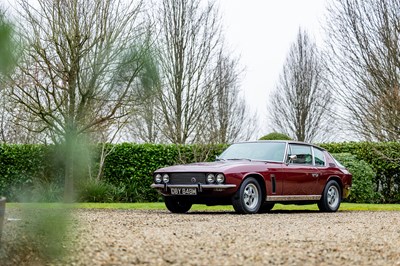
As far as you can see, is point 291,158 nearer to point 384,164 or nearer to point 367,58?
point 384,164

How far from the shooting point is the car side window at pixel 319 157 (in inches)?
518

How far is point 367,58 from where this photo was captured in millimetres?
22828

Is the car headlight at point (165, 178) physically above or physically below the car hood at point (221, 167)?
below

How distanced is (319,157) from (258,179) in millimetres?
2074

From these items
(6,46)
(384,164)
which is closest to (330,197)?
(384,164)

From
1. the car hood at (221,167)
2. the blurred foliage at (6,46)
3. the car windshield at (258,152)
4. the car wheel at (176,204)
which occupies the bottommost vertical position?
the car wheel at (176,204)

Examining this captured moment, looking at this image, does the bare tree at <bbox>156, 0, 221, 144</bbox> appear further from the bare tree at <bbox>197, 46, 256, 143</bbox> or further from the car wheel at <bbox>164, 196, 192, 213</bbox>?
the car wheel at <bbox>164, 196, 192, 213</bbox>

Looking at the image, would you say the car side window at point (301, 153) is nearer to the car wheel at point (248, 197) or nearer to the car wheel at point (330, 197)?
the car wheel at point (330, 197)

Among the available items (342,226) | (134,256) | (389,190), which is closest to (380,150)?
(389,190)

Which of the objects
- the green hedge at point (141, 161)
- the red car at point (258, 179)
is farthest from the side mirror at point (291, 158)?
the green hedge at point (141, 161)

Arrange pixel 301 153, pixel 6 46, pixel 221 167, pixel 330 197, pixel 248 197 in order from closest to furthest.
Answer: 1. pixel 6 46
2. pixel 221 167
3. pixel 248 197
4. pixel 301 153
5. pixel 330 197

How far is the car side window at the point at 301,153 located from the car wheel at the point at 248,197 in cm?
125

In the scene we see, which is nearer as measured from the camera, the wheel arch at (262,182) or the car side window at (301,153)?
the wheel arch at (262,182)

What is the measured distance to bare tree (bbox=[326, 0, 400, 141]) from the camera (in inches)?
849
